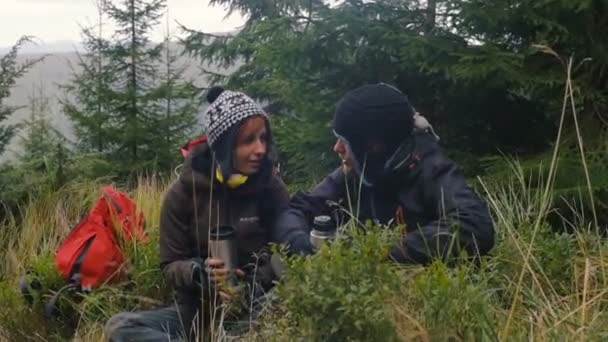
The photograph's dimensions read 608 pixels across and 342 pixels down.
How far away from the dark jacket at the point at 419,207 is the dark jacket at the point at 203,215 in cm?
14

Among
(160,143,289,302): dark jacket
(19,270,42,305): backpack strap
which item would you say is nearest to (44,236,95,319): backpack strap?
(19,270,42,305): backpack strap

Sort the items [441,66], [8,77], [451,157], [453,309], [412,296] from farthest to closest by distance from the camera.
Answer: [8,77] → [451,157] → [441,66] → [412,296] → [453,309]

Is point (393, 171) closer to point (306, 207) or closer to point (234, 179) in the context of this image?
point (306, 207)

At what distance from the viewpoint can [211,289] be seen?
3.50 meters

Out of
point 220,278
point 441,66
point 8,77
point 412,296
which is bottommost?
point 220,278

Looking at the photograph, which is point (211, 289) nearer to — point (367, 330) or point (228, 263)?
point (228, 263)

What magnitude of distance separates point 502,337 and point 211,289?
1.37 meters

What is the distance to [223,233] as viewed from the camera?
11.5 feet

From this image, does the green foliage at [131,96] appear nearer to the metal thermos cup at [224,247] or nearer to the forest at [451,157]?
the forest at [451,157]

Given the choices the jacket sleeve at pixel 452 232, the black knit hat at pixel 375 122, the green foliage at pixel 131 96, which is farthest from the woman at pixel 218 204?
the green foliage at pixel 131 96

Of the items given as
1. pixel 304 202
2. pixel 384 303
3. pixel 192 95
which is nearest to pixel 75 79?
pixel 192 95

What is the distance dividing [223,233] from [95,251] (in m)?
1.15

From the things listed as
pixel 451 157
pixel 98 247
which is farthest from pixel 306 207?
pixel 451 157

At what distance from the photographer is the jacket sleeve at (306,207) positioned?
150 inches
